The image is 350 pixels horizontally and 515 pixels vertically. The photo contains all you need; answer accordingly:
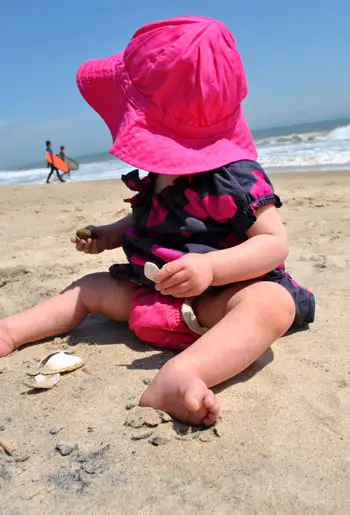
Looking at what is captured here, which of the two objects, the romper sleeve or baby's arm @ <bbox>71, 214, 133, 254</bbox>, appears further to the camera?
baby's arm @ <bbox>71, 214, 133, 254</bbox>

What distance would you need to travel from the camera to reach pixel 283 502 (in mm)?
925

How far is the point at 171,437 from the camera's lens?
3.75 feet

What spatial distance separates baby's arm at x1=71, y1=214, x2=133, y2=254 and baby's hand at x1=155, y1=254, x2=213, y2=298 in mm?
702

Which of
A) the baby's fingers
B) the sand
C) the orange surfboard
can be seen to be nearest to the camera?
the sand

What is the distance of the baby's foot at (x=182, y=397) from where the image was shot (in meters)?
1.14

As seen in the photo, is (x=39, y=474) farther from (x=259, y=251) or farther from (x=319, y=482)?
(x=259, y=251)

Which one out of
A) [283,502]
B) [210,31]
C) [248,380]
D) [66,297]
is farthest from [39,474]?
[210,31]

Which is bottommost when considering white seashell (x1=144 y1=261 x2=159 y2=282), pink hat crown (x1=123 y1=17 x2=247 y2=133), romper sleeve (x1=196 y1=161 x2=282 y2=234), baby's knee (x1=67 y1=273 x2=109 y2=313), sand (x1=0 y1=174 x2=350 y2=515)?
sand (x1=0 y1=174 x2=350 y2=515)

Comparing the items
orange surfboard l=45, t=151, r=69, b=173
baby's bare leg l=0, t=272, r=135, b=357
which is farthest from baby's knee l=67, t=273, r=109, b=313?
orange surfboard l=45, t=151, r=69, b=173

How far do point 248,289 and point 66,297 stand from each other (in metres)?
0.73

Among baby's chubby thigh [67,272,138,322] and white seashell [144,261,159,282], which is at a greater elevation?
white seashell [144,261,159,282]

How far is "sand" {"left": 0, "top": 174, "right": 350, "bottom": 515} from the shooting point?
95cm

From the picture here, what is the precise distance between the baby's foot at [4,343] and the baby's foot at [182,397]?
2.19ft

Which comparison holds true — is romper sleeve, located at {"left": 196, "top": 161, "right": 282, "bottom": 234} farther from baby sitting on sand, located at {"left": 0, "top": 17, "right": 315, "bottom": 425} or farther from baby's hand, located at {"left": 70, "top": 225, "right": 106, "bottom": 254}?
baby's hand, located at {"left": 70, "top": 225, "right": 106, "bottom": 254}
